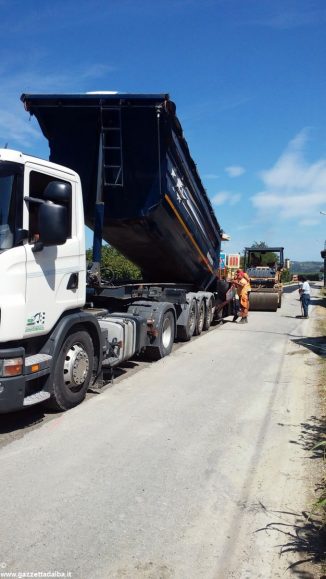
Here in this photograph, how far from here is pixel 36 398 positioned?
15.4 ft

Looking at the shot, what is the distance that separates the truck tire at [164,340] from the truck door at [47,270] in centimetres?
297

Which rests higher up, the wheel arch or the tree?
the tree

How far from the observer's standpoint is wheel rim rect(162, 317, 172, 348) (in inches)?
347

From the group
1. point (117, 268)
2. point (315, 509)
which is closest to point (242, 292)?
point (117, 268)

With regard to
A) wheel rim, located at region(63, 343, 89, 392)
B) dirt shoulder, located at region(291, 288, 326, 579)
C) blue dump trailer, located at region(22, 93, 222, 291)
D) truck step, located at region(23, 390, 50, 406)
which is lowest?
dirt shoulder, located at region(291, 288, 326, 579)

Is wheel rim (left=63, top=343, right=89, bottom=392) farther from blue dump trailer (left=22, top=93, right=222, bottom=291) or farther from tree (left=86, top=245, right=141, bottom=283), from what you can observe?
blue dump trailer (left=22, top=93, right=222, bottom=291)

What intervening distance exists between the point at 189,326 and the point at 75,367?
551 centimetres

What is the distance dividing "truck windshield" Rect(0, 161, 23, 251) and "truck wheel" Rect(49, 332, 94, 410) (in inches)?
53.1

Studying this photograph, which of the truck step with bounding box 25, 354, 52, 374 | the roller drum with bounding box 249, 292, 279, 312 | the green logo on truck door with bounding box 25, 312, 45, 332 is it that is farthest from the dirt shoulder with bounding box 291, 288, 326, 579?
the roller drum with bounding box 249, 292, 279, 312

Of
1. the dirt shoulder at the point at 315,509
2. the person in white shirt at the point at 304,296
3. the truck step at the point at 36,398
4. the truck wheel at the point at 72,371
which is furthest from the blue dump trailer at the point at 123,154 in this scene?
the person in white shirt at the point at 304,296

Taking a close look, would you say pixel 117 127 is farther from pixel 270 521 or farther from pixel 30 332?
pixel 270 521

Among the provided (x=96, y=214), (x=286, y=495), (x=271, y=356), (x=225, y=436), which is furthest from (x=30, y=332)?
(x=271, y=356)

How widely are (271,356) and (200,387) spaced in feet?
9.30

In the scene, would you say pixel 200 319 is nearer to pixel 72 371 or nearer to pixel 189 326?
pixel 189 326
